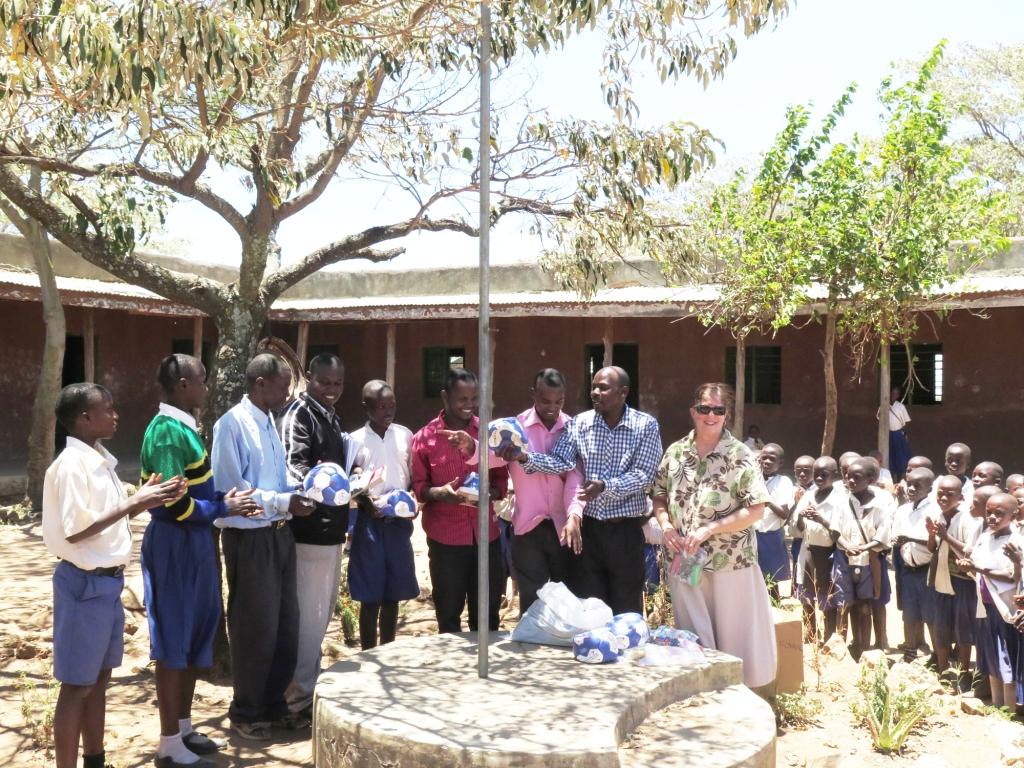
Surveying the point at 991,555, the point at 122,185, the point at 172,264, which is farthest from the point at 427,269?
the point at 991,555

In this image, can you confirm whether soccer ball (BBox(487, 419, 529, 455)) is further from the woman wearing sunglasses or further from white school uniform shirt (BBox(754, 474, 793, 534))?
white school uniform shirt (BBox(754, 474, 793, 534))

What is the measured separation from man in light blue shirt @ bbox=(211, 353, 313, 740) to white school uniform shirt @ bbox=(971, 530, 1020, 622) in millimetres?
3470

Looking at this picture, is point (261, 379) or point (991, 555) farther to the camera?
point (991, 555)

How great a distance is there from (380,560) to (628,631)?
125 cm

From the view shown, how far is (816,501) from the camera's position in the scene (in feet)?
21.9

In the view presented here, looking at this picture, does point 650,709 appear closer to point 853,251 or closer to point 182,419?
point 182,419

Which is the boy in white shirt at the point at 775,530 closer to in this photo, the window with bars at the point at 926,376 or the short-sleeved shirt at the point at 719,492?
the short-sleeved shirt at the point at 719,492

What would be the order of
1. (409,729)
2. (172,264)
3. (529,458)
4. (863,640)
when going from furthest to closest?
(172,264) < (863,640) < (529,458) < (409,729)

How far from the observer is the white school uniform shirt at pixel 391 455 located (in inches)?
197

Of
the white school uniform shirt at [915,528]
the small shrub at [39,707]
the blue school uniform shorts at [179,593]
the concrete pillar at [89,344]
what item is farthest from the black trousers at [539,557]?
the concrete pillar at [89,344]

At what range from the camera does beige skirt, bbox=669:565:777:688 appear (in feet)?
14.5

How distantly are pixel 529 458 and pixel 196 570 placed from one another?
58.1 inches

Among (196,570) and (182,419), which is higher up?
(182,419)

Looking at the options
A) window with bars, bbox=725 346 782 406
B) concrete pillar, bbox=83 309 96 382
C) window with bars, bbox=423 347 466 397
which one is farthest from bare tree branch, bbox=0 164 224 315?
window with bars, bbox=423 347 466 397
